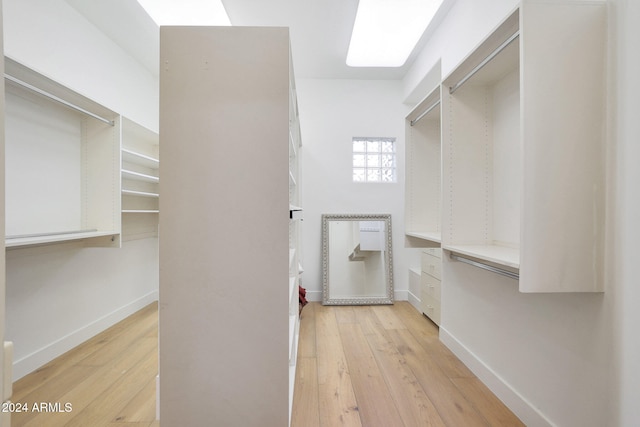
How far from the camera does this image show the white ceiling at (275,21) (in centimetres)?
230

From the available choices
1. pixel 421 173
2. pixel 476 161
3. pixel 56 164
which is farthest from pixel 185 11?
pixel 476 161

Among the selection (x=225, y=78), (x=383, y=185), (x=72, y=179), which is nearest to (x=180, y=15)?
(x=225, y=78)

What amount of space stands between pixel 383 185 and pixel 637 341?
2.75 metres

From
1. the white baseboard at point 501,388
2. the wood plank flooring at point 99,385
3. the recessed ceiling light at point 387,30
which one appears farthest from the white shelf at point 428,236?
the wood plank flooring at point 99,385

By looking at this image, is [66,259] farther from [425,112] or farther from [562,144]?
[562,144]

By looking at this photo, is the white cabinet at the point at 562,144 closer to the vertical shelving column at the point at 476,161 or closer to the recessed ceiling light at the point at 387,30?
the vertical shelving column at the point at 476,161

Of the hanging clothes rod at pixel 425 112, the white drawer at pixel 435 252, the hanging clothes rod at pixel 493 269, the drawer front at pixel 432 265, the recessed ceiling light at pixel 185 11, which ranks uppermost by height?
the recessed ceiling light at pixel 185 11

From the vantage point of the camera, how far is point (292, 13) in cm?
244

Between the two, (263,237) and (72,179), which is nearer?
(263,237)

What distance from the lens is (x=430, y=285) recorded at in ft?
9.55

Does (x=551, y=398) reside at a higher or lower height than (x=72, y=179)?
lower

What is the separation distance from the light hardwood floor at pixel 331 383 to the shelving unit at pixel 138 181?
105cm

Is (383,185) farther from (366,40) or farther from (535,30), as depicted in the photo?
(535,30)

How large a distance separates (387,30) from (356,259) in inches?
95.0
